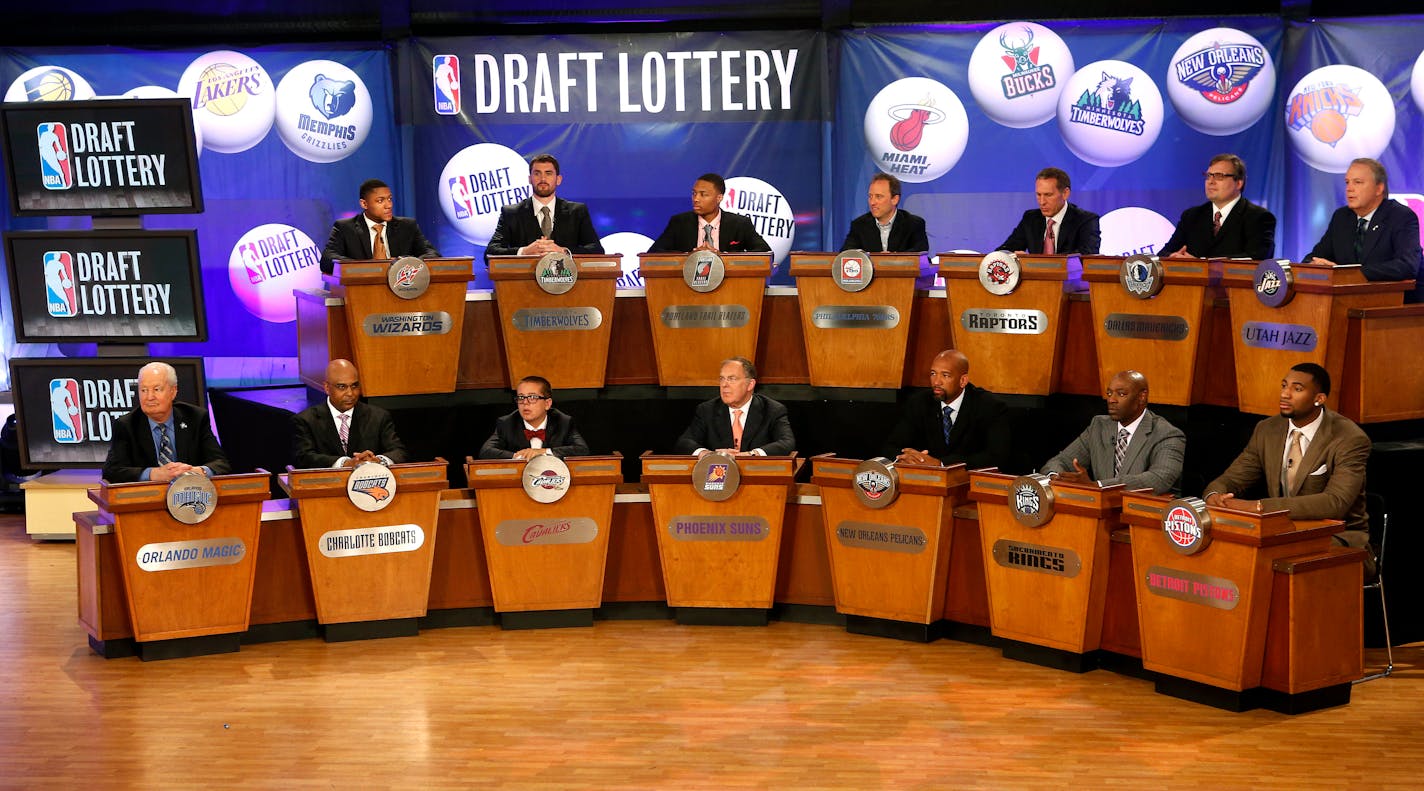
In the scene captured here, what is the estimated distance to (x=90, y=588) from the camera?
6.92 meters

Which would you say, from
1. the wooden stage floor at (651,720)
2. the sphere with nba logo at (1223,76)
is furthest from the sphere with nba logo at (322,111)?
the sphere with nba logo at (1223,76)

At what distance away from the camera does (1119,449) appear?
6.69 metres

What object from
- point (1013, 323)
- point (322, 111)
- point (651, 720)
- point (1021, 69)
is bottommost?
point (651, 720)

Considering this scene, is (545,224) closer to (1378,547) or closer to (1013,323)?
(1013,323)

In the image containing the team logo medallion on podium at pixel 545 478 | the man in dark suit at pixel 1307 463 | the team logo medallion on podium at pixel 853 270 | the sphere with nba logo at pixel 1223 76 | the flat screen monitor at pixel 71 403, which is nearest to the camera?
the man in dark suit at pixel 1307 463

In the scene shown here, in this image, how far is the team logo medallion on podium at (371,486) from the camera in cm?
684

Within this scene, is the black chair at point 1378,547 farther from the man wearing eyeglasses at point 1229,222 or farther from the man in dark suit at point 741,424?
the man in dark suit at point 741,424

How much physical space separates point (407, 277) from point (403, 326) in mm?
278

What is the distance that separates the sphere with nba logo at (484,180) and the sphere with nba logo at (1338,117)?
17.4 feet

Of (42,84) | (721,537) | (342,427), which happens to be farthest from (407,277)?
(42,84)

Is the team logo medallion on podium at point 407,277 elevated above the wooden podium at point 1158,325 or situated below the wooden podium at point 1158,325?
above

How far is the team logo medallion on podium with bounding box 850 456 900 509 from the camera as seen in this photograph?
6770 mm

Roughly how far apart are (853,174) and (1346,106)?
3.28 metres

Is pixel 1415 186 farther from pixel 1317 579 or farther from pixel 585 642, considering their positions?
pixel 585 642
